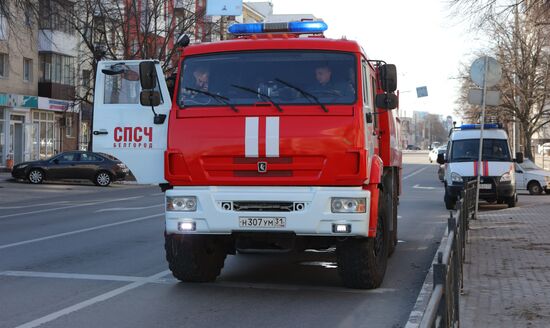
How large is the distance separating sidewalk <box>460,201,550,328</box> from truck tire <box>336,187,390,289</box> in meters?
1.01

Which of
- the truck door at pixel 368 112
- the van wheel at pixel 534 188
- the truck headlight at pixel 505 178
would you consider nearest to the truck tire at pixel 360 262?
the truck door at pixel 368 112

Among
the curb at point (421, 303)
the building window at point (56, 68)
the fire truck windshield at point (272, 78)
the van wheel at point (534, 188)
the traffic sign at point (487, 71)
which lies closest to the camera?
the curb at point (421, 303)

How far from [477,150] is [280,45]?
1369cm

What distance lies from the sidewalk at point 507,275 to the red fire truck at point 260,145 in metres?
1.28

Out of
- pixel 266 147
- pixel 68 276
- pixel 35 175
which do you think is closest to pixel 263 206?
pixel 266 147

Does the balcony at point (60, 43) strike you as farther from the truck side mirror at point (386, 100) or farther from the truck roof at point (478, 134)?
the truck side mirror at point (386, 100)

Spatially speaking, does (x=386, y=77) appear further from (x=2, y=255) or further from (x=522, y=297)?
(x=2, y=255)

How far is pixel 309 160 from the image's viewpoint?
7.77 meters

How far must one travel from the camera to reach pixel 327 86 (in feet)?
26.5

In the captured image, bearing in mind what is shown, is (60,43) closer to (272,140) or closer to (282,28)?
(282,28)

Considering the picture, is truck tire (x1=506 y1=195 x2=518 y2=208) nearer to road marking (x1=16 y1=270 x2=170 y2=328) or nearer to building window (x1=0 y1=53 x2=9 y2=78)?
road marking (x1=16 y1=270 x2=170 y2=328)

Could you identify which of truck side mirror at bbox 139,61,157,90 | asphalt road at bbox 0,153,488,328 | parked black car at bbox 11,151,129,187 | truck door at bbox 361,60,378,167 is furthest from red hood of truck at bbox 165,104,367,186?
parked black car at bbox 11,151,129,187

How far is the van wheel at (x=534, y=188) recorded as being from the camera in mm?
28469

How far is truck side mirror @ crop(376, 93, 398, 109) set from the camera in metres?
8.47
